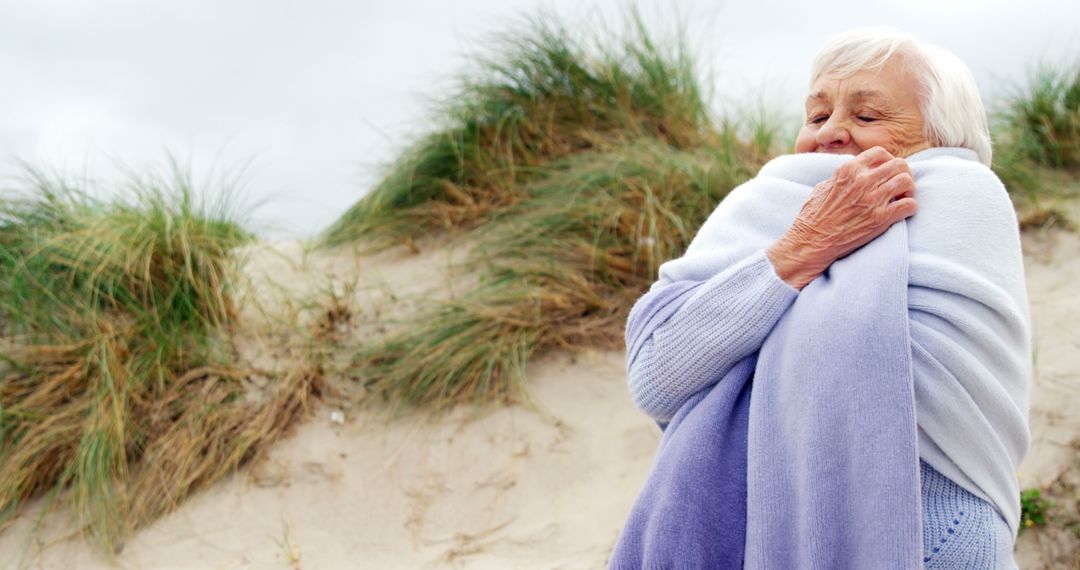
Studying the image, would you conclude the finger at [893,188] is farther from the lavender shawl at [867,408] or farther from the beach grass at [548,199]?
the beach grass at [548,199]

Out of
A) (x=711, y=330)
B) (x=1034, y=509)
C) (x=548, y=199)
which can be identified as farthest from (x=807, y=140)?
(x=548, y=199)

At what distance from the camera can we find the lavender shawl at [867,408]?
198 centimetres

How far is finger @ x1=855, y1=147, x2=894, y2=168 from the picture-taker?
2199mm

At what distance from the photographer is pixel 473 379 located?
18.0 feet

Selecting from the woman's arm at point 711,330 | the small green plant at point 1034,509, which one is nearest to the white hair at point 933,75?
the woman's arm at point 711,330

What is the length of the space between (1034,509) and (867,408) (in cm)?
291

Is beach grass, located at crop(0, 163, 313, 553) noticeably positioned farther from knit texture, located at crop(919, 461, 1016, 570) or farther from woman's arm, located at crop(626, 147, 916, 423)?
knit texture, located at crop(919, 461, 1016, 570)

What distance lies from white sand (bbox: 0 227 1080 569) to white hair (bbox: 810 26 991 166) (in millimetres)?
2834

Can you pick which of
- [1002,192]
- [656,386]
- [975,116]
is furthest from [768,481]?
[975,116]

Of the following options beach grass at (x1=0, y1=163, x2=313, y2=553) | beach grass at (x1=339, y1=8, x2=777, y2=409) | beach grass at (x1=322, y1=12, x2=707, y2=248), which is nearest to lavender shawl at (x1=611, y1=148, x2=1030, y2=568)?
beach grass at (x1=339, y1=8, x2=777, y2=409)

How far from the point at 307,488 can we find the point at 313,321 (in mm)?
1059

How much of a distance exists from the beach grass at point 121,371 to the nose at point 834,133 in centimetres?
380

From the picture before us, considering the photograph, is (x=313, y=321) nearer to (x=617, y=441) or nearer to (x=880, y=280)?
(x=617, y=441)

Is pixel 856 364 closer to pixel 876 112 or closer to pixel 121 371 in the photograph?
pixel 876 112
